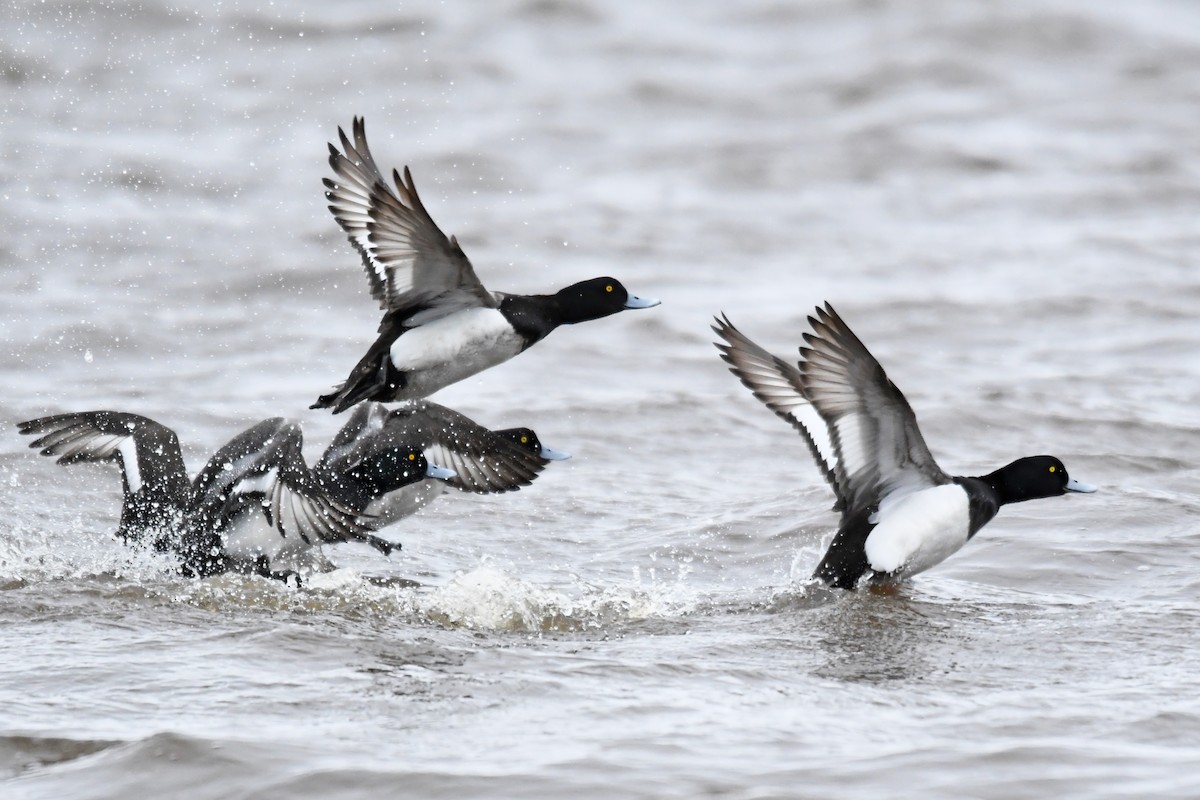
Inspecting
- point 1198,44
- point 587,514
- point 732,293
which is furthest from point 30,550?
point 1198,44

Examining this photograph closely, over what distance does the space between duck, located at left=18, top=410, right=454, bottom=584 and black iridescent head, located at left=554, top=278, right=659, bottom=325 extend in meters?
0.87

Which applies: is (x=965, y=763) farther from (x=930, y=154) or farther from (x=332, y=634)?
(x=930, y=154)

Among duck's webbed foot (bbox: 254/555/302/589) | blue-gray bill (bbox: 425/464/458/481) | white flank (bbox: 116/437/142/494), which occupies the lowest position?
duck's webbed foot (bbox: 254/555/302/589)

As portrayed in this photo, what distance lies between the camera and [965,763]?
414 centimetres

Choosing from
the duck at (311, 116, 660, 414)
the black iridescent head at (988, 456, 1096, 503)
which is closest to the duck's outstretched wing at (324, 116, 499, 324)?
the duck at (311, 116, 660, 414)

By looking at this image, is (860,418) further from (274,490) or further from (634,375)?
(634,375)

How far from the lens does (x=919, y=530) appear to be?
20.1 ft

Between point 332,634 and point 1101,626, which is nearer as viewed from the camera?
point 332,634

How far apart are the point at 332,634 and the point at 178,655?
0.52 m

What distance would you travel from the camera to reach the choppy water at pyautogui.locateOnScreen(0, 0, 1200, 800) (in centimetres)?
433

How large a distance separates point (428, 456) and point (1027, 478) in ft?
8.51

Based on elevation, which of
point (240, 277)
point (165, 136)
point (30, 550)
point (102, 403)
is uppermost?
point (165, 136)

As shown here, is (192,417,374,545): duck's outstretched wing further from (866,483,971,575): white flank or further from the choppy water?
(866,483,971,575): white flank

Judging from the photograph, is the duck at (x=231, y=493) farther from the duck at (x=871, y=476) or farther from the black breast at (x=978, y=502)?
the black breast at (x=978, y=502)
